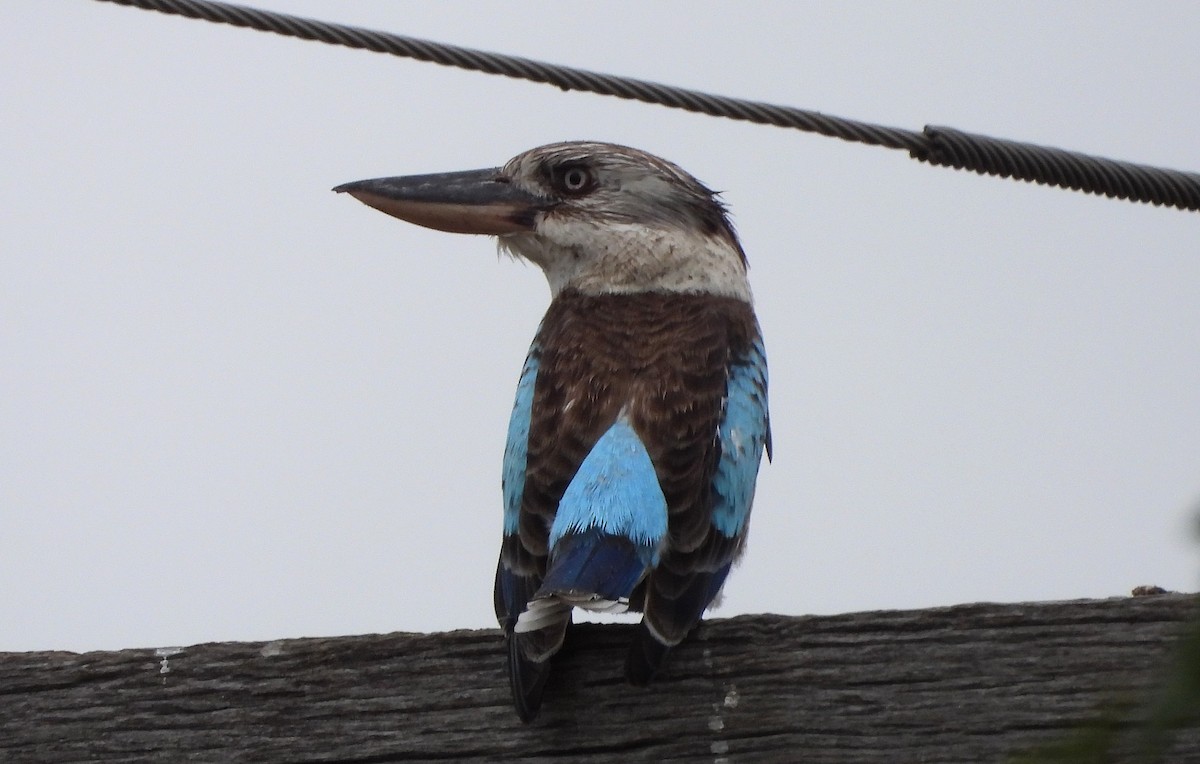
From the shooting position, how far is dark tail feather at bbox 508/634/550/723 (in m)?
2.23

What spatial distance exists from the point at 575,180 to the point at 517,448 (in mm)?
1220

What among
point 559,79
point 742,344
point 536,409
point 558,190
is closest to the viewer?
point 559,79

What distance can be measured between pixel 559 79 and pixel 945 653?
57.8 inches

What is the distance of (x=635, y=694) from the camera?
233cm

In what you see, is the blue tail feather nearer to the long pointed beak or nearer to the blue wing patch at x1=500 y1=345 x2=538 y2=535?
the blue wing patch at x1=500 y1=345 x2=538 y2=535

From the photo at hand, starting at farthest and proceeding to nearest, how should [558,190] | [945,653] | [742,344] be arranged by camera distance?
1. [558,190]
2. [742,344]
3. [945,653]

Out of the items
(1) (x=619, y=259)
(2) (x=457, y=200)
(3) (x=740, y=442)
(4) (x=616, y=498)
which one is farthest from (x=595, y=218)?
(4) (x=616, y=498)

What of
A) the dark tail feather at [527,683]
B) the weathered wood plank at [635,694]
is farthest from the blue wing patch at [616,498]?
the dark tail feather at [527,683]

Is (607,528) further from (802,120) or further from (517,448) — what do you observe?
(802,120)

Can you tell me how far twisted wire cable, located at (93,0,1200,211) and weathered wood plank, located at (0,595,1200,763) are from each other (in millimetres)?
1114

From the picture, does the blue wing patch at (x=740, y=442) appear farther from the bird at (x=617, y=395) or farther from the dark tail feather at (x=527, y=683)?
the dark tail feather at (x=527, y=683)

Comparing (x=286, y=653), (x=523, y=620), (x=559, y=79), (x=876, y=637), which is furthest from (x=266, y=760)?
(x=559, y=79)

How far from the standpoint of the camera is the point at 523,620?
8.05 ft

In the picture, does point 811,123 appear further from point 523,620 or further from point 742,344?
point 523,620
